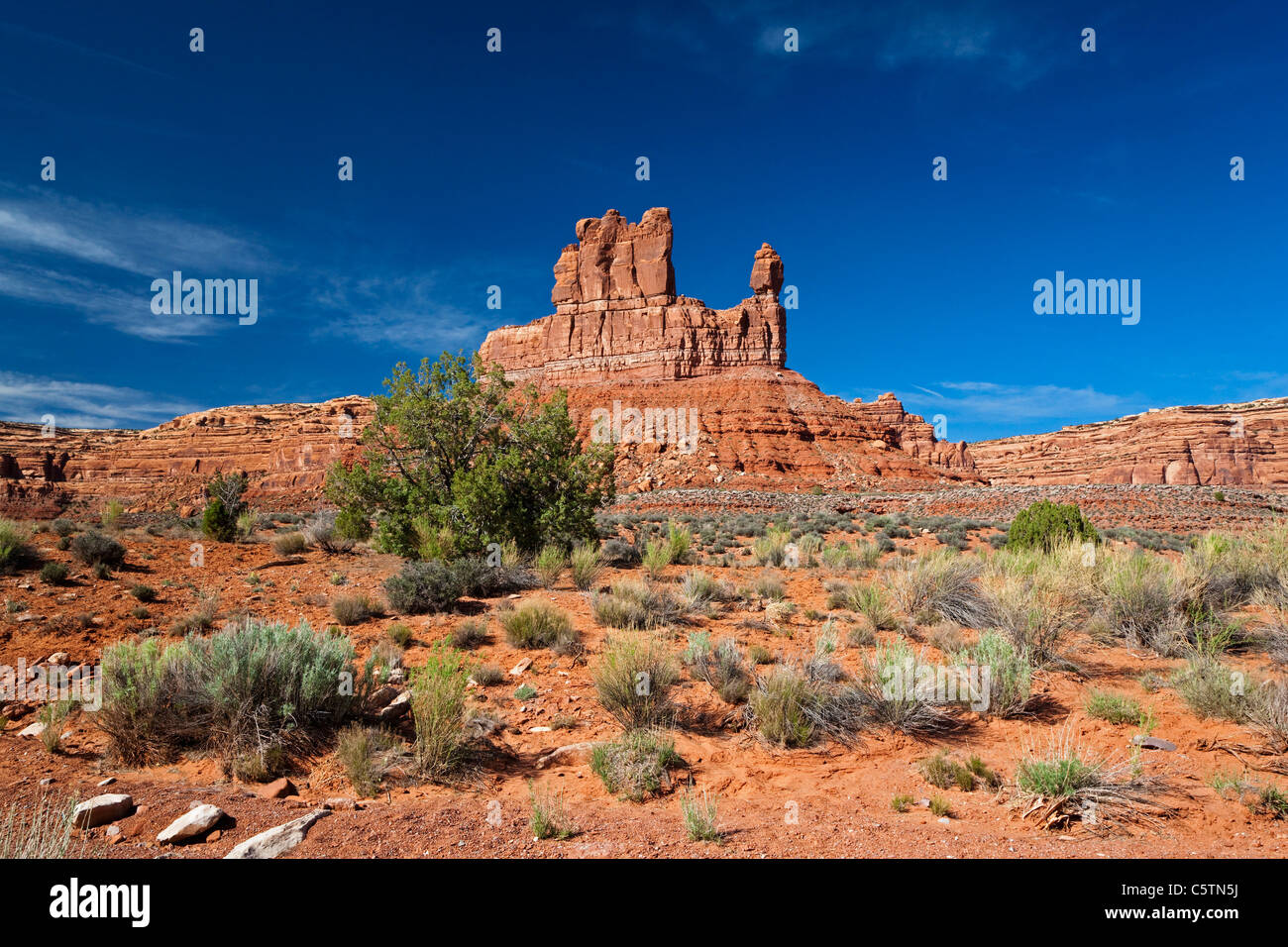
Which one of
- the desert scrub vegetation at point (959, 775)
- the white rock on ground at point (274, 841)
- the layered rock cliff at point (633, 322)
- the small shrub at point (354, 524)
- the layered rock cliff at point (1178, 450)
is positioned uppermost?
the layered rock cliff at point (633, 322)

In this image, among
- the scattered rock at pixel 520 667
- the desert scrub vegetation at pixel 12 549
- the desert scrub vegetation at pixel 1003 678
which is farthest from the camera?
the desert scrub vegetation at pixel 12 549

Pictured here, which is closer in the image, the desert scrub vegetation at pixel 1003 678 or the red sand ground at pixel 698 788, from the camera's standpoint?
the red sand ground at pixel 698 788

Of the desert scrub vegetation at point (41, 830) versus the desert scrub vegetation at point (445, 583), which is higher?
the desert scrub vegetation at point (445, 583)

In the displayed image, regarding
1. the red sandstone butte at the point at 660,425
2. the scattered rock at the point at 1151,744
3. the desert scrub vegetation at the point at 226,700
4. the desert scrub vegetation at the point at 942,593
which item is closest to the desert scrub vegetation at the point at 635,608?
the desert scrub vegetation at the point at 942,593

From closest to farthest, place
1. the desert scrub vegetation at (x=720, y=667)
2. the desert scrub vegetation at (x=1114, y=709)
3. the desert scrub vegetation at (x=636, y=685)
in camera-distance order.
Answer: the desert scrub vegetation at (x=1114, y=709) → the desert scrub vegetation at (x=636, y=685) → the desert scrub vegetation at (x=720, y=667)

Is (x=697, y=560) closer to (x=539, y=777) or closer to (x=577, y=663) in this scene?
(x=577, y=663)

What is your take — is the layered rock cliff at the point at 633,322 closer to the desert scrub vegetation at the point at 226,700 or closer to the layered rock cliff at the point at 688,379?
the layered rock cliff at the point at 688,379

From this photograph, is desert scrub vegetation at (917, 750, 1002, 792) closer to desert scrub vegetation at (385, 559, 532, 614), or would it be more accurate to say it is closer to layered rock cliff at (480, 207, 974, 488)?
desert scrub vegetation at (385, 559, 532, 614)

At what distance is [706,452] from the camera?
186 ft

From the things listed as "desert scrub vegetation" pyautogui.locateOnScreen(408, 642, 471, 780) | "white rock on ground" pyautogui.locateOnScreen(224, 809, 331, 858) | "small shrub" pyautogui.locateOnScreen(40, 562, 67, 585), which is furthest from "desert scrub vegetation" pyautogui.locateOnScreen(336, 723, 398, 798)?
"small shrub" pyautogui.locateOnScreen(40, 562, 67, 585)

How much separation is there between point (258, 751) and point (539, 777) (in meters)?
2.08

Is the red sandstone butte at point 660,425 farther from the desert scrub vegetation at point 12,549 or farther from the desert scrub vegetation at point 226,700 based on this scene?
the desert scrub vegetation at point 226,700

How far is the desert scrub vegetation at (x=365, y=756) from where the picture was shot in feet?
14.1

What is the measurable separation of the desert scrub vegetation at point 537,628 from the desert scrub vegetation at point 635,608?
62 cm
